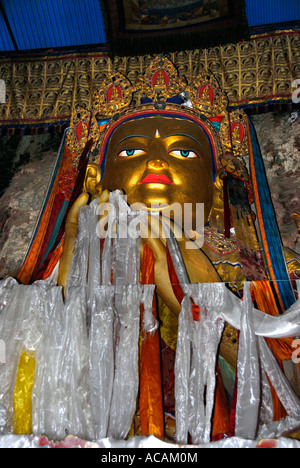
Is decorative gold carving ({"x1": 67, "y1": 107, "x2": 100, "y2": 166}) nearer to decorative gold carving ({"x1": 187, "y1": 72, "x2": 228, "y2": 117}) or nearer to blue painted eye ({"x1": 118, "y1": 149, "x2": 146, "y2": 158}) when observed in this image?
blue painted eye ({"x1": 118, "y1": 149, "x2": 146, "y2": 158})

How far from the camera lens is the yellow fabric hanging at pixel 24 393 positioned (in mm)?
2389

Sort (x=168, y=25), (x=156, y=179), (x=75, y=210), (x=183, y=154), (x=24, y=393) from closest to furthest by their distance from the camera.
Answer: (x=24, y=393) < (x=75, y=210) < (x=156, y=179) < (x=183, y=154) < (x=168, y=25)

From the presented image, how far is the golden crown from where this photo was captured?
3924mm

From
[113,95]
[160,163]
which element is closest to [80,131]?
[113,95]

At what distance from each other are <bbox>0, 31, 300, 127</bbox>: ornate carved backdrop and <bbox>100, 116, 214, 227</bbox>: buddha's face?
74cm

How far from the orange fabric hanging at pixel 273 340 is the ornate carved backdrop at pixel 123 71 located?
6.46 ft

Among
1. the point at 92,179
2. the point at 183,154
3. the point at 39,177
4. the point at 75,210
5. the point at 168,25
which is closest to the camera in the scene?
the point at 75,210

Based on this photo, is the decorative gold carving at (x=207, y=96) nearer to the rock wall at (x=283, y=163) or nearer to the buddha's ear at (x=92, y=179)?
the rock wall at (x=283, y=163)

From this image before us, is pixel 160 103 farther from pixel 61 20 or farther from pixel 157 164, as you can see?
pixel 61 20

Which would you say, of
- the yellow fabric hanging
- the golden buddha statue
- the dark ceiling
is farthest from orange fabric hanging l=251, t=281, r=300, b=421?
the dark ceiling

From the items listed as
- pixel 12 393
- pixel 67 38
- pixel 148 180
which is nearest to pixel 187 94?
pixel 148 180

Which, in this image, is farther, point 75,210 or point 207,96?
point 207,96

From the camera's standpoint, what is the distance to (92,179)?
3.78 meters

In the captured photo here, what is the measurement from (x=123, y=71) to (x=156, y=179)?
1532mm
